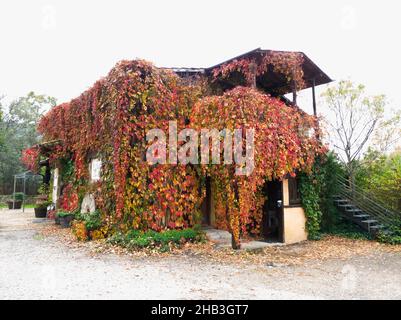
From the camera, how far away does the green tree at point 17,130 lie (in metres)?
27.4

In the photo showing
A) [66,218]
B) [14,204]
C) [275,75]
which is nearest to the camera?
[275,75]

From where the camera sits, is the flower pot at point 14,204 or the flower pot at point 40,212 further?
the flower pot at point 14,204

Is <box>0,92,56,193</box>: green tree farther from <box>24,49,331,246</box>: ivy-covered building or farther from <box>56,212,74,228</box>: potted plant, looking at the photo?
<box>24,49,331,246</box>: ivy-covered building

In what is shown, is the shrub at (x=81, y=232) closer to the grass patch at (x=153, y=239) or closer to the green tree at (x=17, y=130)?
the grass patch at (x=153, y=239)

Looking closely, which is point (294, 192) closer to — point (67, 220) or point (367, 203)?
point (367, 203)

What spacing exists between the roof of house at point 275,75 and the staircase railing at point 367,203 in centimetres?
370

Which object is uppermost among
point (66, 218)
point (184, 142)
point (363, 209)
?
point (184, 142)

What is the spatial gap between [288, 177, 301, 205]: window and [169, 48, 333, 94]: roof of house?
3912 mm

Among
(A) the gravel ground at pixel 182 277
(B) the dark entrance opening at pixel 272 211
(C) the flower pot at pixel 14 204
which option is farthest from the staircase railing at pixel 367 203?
(C) the flower pot at pixel 14 204

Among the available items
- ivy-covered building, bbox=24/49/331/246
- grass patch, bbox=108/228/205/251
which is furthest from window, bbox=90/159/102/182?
grass patch, bbox=108/228/205/251

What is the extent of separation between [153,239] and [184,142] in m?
2.84

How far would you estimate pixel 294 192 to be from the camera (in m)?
10.1

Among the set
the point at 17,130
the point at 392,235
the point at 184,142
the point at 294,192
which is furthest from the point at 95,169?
the point at 17,130
